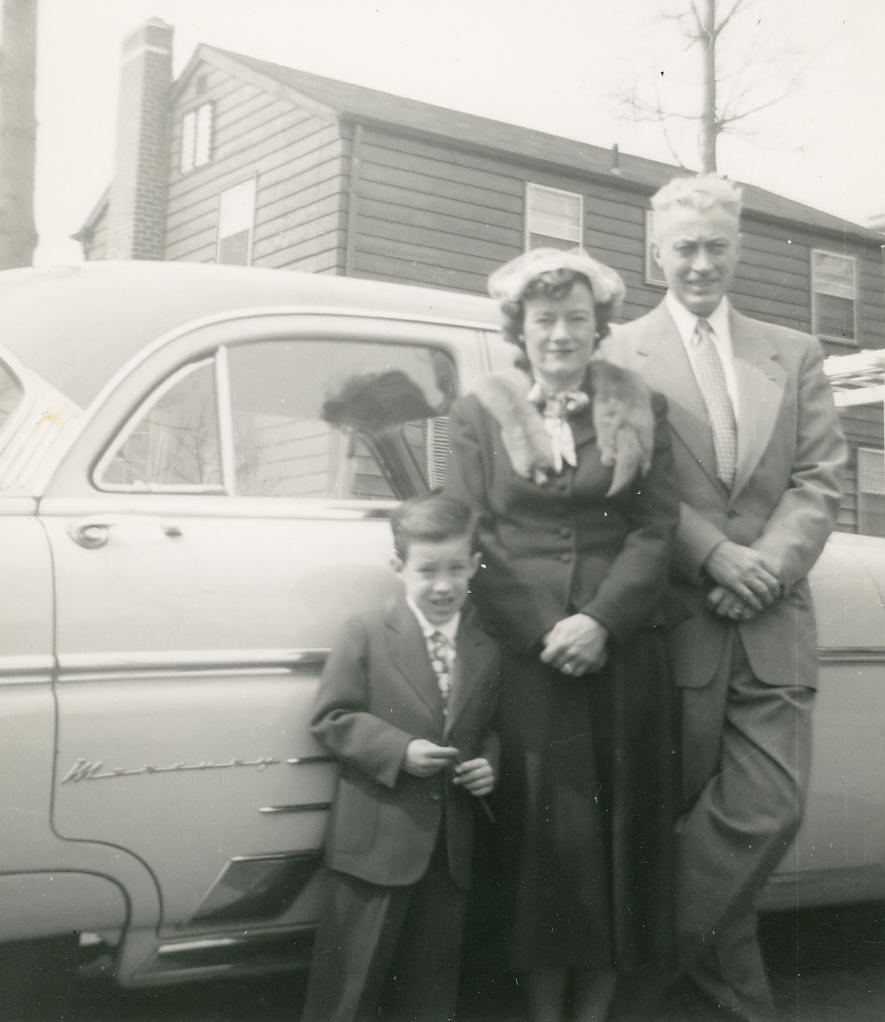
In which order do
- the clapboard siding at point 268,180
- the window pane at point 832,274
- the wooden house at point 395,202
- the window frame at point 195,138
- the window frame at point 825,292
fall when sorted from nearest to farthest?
the clapboard siding at point 268,180 → the wooden house at point 395,202 → the window frame at point 195,138 → the window frame at point 825,292 → the window pane at point 832,274

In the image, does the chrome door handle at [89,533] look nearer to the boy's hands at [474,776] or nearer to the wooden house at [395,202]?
the boy's hands at [474,776]

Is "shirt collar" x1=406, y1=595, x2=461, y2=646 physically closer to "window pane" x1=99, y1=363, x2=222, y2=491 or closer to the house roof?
"window pane" x1=99, y1=363, x2=222, y2=491

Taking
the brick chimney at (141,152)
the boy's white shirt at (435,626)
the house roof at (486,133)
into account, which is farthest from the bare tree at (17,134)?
the brick chimney at (141,152)

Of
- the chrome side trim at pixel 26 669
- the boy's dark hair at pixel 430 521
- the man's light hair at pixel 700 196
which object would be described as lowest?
the chrome side trim at pixel 26 669

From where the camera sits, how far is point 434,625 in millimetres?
2719

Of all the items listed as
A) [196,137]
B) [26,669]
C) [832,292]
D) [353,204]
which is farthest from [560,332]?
[832,292]

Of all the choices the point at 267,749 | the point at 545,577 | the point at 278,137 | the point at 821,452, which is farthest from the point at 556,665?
the point at 278,137

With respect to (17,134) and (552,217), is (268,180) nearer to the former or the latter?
(552,217)

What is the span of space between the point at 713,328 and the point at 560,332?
1.96ft

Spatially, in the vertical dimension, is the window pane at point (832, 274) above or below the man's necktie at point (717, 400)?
above

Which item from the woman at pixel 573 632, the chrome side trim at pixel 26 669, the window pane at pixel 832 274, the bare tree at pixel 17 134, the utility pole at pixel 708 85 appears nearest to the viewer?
the chrome side trim at pixel 26 669

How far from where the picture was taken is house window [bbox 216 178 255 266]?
11188 millimetres

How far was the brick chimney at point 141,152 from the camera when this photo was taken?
1277 centimetres

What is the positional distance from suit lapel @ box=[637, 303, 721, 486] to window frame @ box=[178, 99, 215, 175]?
10086 millimetres
